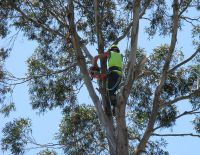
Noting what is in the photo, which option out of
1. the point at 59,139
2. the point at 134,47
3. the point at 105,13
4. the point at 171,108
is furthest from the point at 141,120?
the point at 134,47

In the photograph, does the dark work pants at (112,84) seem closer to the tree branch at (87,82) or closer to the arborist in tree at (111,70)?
the arborist in tree at (111,70)

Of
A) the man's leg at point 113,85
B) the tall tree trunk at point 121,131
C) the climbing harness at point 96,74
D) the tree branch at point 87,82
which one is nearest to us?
the tall tree trunk at point 121,131

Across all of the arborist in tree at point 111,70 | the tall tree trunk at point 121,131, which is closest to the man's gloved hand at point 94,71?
the arborist in tree at point 111,70

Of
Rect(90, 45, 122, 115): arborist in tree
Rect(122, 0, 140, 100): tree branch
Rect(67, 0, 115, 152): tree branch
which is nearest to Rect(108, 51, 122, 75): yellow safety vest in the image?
Rect(90, 45, 122, 115): arborist in tree

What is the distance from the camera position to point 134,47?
8164 millimetres

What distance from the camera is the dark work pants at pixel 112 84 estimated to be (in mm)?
8609

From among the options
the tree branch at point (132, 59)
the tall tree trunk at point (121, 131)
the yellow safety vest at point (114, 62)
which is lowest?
the tall tree trunk at point (121, 131)

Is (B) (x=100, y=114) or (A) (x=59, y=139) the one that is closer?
(B) (x=100, y=114)

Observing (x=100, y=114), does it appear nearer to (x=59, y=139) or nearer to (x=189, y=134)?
(x=189, y=134)

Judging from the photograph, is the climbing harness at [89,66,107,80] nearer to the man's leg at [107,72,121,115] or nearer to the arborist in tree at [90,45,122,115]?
the arborist in tree at [90,45,122,115]

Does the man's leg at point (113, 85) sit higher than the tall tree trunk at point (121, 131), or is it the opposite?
the man's leg at point (113, 85)

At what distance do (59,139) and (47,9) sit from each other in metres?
2.99

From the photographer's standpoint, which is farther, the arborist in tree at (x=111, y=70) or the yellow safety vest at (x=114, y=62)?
the yellow safety vest at (x=114, y=62)

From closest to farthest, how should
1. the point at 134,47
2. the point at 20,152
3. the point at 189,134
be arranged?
the point at 134,47
the point at 189,134
the point at 20,152
